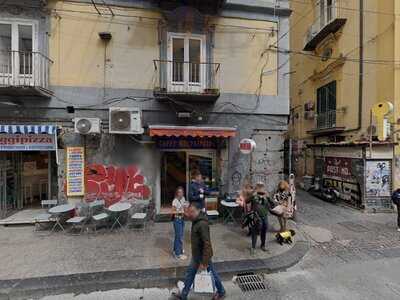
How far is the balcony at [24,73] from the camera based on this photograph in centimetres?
721

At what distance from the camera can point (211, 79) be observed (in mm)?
8469

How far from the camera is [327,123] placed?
587 inches

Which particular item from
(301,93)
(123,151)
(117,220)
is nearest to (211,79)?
(123,151)

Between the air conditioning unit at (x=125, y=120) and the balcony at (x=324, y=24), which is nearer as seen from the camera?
the air conditioning unit at (x=125, y=120)

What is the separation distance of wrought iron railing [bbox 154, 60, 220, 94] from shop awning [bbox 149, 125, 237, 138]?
47.3 inches

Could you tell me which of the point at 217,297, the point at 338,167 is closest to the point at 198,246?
the point at 217,297

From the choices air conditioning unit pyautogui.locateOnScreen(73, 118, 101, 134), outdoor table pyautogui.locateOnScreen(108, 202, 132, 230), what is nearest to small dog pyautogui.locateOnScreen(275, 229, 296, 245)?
outdoor table pyautogui.locateOnScreen(108, 202, 132, 230)

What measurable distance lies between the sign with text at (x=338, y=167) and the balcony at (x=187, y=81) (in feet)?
22.8

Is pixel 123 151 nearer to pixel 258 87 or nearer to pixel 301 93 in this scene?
pixel 258 87

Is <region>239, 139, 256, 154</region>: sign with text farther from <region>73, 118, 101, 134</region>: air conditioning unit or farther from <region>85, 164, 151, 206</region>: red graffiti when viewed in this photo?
<region>73, 118, 101, 134</region>: air conditioning unit

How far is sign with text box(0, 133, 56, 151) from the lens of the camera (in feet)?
25.3

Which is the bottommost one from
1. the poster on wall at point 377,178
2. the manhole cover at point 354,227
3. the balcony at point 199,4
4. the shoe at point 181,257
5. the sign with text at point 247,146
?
the manhole cover at point 354,227

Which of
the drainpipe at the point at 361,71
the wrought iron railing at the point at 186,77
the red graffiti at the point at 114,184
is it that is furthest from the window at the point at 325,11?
the red graffiti at the point at 114,184

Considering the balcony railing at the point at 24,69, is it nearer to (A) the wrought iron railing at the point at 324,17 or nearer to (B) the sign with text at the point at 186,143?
(B) the sign with text at the point at 186,143
